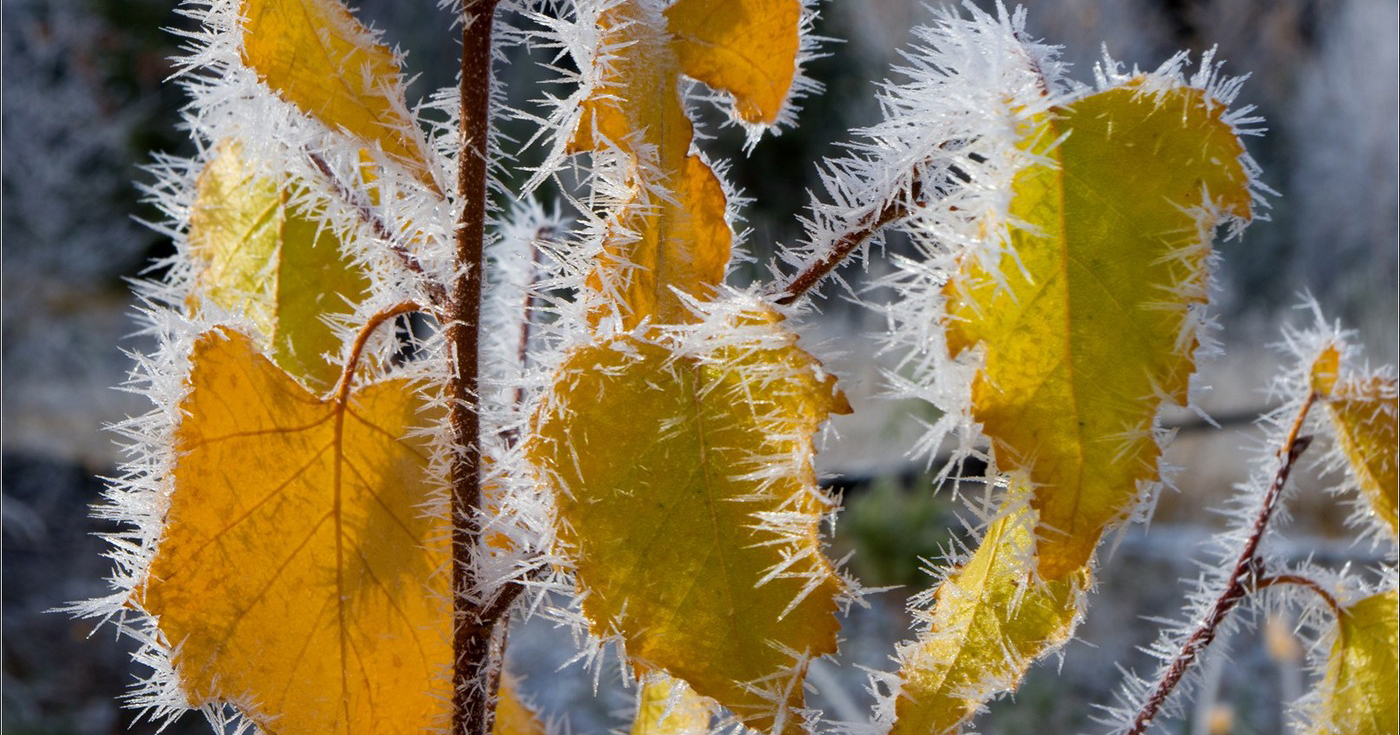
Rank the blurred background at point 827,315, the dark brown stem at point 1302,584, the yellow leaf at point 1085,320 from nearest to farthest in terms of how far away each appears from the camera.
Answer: the yellow leaf at point 1085,320 → the dark brown stem at point 1302,584 → the blurred background at point 827,315

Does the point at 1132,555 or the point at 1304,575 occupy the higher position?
the point at 1304,575

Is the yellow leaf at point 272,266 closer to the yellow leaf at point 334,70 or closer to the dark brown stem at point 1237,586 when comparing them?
the yellow leaf at point 334,70

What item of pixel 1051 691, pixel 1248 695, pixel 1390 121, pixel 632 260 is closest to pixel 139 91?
pixel 1051 691

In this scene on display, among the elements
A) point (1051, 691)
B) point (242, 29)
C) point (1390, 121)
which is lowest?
point (1051, 691)

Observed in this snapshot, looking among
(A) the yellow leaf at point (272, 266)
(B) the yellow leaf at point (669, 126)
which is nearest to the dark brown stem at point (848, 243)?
(B) the yellow leaf at point (669, 126)

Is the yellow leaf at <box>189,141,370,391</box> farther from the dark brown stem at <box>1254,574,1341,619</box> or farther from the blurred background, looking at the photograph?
the blurred background

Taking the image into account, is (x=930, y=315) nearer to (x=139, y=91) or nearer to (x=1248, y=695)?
(x=1248, y=695)
